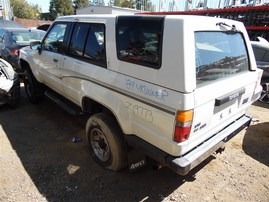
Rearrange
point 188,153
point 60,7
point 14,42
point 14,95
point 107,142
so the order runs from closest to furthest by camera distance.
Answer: point 188,153 → point 107,142 → point 14,95 → point 14,42 → point 60,7

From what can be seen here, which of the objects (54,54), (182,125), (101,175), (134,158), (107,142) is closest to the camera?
(182,125)

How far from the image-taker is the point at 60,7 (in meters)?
59.5

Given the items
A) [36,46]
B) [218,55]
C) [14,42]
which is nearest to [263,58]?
[218,55]

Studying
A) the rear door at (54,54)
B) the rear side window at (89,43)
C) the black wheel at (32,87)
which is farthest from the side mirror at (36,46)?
the rear side window at (89,43)

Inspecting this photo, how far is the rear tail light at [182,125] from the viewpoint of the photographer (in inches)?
86.3

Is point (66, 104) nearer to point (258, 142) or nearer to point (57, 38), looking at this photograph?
point (57, 38)

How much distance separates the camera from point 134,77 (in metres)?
2.61

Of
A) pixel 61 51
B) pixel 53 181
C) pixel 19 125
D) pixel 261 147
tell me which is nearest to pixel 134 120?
pixel 53 181

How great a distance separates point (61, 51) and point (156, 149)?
96.3 inches

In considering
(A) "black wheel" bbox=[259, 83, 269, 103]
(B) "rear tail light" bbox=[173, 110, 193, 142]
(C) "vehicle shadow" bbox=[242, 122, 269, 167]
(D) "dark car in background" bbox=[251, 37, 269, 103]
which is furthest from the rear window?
(D) "dark car in background" bbox=[251, 37, 269, 103]

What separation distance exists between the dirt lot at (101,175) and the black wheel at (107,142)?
17 centimetres

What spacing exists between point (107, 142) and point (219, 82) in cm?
152

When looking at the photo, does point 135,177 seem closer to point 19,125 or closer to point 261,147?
point 261,147

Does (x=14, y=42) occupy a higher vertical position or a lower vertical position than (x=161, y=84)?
lower
